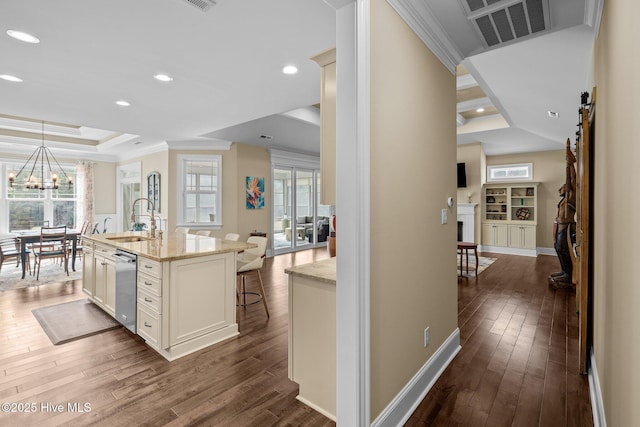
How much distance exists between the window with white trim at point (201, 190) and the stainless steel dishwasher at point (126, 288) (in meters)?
3.68

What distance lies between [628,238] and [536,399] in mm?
1496

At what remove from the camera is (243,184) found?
7.04 meters

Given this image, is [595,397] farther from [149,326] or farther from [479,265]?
[479,265]

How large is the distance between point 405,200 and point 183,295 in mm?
2041

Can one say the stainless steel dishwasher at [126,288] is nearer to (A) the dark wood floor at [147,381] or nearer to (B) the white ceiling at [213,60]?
(A) the dark wood floor at [147,381]

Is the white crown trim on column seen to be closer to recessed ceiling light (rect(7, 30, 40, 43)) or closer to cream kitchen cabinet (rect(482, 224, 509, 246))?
recessed ceiling light (rect(7, 30, 40, 43))

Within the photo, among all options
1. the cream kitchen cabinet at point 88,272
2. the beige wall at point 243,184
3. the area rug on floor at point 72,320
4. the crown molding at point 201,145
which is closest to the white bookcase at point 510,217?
the beige wall at point 243,184

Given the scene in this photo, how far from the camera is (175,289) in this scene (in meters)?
2.63

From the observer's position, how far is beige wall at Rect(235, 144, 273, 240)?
6988 mm

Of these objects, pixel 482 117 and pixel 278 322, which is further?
pixel 482 117

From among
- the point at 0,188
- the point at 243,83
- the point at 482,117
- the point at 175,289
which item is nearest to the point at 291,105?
the point at 243,83

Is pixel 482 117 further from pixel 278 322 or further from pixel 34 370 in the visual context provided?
pixel 34 370

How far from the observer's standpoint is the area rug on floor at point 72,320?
3053 mm

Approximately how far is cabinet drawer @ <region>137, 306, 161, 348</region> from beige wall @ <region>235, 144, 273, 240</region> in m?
4.14
